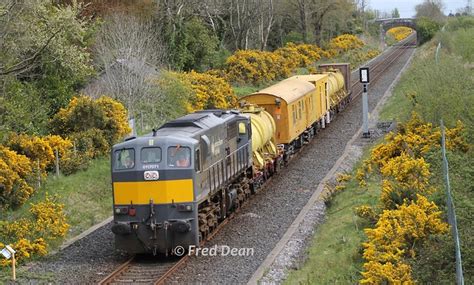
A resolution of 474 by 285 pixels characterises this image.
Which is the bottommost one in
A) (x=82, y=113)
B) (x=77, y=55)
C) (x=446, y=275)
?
(x=446, y=275)

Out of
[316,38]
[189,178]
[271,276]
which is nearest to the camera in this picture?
[271,276]

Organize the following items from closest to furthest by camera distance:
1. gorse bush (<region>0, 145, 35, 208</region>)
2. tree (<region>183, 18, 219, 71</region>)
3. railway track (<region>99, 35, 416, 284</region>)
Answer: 1. railway track (<region>99, 35, 416, 284</region>)
2. gorse bush (<region>0, 145, 35, 208</region>)
3. tree (<region>183, 18, 219, 71</region>)

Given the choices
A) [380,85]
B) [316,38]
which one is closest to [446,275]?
[380,85]

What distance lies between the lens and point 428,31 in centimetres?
9069

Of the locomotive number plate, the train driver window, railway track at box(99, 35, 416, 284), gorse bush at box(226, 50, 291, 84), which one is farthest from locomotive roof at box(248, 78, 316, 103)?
gorse bush at box(226, 50, 291, 84)

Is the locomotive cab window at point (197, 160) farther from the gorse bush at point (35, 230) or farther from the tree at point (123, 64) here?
the tree at point (123, 64)

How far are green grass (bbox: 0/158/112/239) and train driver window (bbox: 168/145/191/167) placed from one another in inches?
210

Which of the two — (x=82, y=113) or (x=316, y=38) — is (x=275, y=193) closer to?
(x=82, y=113)

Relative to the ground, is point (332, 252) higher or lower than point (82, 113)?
lower

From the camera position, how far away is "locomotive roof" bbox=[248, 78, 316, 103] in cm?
2849

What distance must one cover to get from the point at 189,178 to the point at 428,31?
79.9 m

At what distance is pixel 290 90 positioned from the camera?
3058cm

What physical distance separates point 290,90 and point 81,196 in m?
11.1

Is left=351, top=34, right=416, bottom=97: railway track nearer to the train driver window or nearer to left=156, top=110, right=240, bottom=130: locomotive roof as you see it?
left=156, top=110, right=240, bottom=130: locomotive roof
